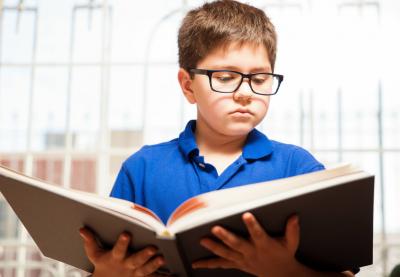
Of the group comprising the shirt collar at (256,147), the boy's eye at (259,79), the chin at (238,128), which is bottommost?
the shirt collar at (256,147)

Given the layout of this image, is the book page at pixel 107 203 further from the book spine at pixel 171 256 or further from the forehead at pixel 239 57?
the forehead at pixel 239 57

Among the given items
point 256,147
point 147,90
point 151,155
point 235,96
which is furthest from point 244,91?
point 147,90

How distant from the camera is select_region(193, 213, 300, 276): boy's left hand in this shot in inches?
31.9

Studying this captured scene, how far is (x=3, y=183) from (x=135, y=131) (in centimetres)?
208

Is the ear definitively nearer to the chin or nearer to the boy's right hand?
the chin

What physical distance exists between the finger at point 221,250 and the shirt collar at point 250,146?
335mm

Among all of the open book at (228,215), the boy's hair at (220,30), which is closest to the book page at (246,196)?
the open book at (228,215)

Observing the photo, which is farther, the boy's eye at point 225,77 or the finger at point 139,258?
the boy's eye at point 225,77

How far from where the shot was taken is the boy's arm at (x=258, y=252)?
32.0 inches

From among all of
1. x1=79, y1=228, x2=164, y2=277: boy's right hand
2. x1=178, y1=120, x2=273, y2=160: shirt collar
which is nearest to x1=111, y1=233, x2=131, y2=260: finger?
x1=79, y1=228, x2=164, y2=277: boy's right hand

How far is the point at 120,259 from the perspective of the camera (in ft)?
2.95

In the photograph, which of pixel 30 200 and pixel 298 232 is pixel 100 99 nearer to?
pixel 30 200

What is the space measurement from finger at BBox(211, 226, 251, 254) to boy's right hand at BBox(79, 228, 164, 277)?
0.13 metres

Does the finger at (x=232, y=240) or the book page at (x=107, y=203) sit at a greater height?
Answer: the book page at (x=107, y=203)
